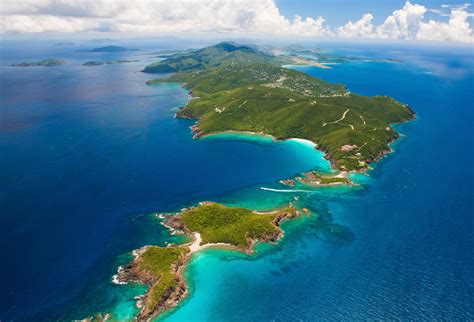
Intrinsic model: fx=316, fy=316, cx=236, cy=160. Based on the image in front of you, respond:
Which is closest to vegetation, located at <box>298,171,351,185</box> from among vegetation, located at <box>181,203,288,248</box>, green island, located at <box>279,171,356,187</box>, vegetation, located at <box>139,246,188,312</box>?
green island, located at <box>279,171,356,187</box>

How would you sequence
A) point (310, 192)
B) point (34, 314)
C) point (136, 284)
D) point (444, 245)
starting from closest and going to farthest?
1. point (34, 314)
2. point (136, 284)
3. point (444, 245)
4. point (310, 192)

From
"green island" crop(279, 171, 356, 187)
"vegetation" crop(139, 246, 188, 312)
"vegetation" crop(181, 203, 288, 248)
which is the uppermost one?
"green island" crop(279, 171, 356, 187)

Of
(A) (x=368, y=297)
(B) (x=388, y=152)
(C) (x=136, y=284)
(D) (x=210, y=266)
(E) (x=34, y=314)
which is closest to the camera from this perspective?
(E) (x=34, y=314)

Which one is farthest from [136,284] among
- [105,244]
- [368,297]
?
[368,297]

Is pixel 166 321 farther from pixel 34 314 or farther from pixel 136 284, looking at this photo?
pixel 34 314

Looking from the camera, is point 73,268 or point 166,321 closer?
point 166,321

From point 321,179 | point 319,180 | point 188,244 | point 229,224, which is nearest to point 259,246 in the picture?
point 229,224

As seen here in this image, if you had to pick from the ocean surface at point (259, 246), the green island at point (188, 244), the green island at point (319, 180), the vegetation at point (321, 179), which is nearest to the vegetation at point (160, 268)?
the green island at point (188, 244)

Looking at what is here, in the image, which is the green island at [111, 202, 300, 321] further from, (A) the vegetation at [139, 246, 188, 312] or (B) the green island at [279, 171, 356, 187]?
(B) the green island at [279, 171, 356, 187]
